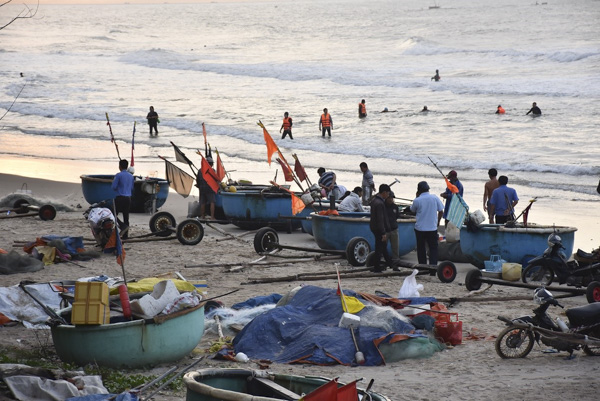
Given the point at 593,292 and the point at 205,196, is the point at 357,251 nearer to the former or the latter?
the point at 593,292

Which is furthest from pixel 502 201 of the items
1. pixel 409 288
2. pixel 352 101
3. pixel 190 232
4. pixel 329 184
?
pixel 352 101

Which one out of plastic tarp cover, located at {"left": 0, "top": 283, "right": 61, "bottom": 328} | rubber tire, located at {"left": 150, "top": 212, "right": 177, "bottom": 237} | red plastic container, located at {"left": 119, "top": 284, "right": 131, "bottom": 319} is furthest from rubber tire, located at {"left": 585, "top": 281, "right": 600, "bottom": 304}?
rubber tire, located at {"left": 150, "top": 212, "right": 177, "bottom": 237}

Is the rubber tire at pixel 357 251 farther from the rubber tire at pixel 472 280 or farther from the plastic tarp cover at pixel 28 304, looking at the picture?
the plastic tarp cover at pixel 28 304

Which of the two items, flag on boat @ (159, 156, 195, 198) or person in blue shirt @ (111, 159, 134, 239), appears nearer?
person in blue shirt @ (111, 159, 134, 239)

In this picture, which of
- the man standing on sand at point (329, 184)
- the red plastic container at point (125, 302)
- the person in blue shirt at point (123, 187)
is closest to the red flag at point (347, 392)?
the red plastic container at point (125, 302)

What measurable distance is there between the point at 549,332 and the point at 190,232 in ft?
27.5

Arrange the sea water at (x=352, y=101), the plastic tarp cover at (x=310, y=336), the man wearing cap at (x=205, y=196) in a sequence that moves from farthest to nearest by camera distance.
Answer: the sea water at (x=352, y=101) < the man wearing cap at (x=205, y=196) < the plastic tarp cover at (x=310, y=336)

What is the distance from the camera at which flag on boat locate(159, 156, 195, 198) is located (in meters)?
19.2

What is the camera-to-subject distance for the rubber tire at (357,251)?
564 inches

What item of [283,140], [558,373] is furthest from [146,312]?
[283,140]

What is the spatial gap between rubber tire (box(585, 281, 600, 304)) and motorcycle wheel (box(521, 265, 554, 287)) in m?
1.37

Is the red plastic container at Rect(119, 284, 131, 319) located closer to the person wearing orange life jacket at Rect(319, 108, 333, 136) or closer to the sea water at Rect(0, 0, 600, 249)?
the sea water at Rect(0, 0, 600, 249)

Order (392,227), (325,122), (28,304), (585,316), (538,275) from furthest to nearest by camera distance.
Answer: (325,122)
(392,227)
(538,275)
(28,304)
(585,316)

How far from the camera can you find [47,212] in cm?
1847
